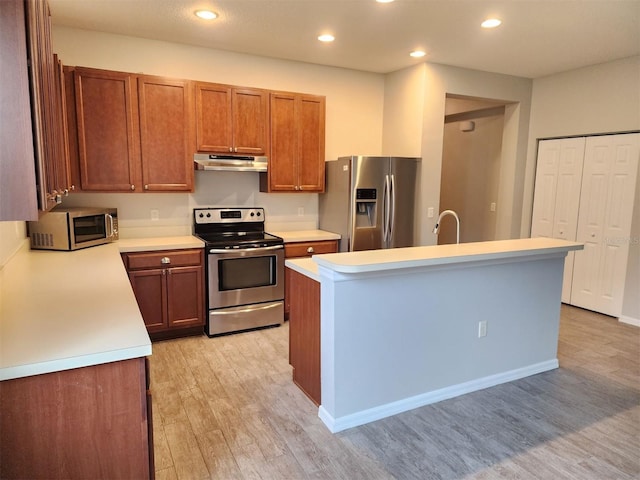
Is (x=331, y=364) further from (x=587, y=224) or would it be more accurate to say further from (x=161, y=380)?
(x=587, y=224)

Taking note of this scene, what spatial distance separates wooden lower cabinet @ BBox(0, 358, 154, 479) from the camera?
129cm

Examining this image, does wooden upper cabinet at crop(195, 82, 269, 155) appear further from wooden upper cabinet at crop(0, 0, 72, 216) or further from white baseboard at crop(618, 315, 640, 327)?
white baseboard at crop(618, 315, 640, 327)

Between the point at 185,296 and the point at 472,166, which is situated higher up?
the point at 472,166

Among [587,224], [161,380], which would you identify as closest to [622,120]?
[587,224]

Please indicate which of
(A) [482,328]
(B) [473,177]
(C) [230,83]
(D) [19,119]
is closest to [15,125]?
(D) [19,119]

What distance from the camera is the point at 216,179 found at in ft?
14.1

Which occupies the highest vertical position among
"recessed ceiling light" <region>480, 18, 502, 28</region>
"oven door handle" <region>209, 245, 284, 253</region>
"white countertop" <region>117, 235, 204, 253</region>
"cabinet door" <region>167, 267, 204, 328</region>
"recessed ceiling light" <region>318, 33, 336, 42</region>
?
"recessed ceiling light" <region>318, 33, 336, 42</region>

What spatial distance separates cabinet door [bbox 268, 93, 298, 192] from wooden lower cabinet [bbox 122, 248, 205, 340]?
3.61 ft

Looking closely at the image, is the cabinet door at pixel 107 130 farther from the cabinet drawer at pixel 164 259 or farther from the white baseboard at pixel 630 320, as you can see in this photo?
the white baseboard at pixel 630 320

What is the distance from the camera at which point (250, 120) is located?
13.3 feet

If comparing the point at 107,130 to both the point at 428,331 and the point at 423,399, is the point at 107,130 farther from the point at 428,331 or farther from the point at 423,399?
the point at 423,399

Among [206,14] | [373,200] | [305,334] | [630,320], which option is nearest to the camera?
[305,334]

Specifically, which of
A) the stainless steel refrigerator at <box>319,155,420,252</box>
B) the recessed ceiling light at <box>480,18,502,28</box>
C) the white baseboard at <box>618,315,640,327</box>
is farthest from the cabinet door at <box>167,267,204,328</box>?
the white baseboard at <box>618,315,640,327</box>

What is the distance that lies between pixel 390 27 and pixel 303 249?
2.14 meters
